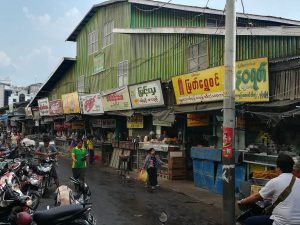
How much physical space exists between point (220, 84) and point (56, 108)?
19.8m

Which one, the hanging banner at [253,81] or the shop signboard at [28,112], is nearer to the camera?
the hanging banner at [253,81]

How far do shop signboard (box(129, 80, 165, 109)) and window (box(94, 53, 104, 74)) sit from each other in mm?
6745

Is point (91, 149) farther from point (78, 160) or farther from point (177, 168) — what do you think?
point (78, 160)

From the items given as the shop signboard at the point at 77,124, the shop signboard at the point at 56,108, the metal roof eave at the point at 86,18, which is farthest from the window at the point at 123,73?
the shop signboard at the point at 56,108

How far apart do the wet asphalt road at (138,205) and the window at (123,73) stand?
7.18 m

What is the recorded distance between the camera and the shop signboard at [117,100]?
19938mm

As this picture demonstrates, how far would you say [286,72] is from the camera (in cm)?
1129

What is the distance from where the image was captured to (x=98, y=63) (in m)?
26.2

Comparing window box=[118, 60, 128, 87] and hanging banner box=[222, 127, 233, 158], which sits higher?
window box=[118, 60, 128, 87]

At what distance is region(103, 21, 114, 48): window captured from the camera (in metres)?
24.4

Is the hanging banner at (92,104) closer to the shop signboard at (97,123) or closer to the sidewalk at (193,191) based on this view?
the shop signboard at (97,123)

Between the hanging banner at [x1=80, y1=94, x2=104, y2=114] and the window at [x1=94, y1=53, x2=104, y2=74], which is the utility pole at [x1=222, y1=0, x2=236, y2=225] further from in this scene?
the window at [x1=94, y1=53, x2=104, y2=74]

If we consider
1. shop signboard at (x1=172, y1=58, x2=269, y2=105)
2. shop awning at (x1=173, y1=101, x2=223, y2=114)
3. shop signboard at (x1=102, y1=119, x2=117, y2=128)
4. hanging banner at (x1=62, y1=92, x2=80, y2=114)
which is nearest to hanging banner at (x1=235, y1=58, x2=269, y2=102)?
shop signboard at (x1=172, y1=58, x2=269, y2=105)

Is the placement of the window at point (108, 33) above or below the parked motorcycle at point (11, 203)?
above
